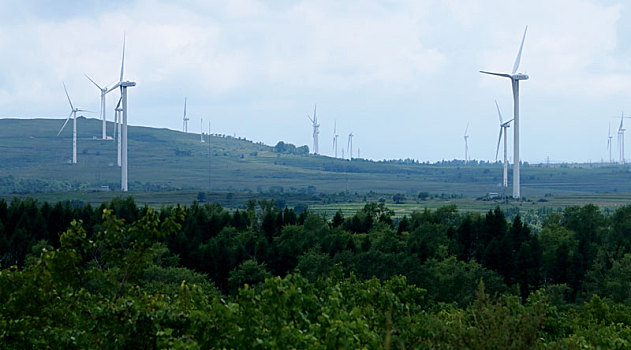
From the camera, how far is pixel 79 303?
99.3 ft

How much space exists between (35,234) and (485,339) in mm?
102917

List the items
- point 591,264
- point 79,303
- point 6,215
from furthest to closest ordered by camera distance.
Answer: point 6,215, point 591,264, point 79,303

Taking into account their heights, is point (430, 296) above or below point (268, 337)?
below

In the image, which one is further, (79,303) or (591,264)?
(591,264)

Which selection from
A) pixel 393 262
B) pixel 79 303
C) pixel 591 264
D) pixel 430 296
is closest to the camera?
pixel 79 303

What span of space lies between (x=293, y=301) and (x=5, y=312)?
35.3ft

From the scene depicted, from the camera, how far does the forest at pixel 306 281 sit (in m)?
26.6

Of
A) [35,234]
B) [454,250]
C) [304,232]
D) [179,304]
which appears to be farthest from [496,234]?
[179,304]

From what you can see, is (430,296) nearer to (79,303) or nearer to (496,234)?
(496,234)

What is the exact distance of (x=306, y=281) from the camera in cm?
3020

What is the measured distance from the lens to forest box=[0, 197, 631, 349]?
2661cm

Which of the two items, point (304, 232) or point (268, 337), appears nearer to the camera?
point (268, 337)

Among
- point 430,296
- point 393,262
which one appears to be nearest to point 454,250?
point 393,262

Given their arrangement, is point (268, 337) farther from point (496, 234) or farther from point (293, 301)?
point (496, 234)
